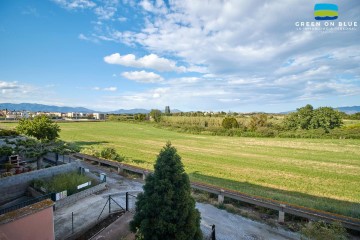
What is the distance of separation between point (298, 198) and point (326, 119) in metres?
52.2

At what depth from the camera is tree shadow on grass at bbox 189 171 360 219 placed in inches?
401

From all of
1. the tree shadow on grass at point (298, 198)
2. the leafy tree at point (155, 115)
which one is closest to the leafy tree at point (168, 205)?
the tree shadow on grass at point (298, 198)

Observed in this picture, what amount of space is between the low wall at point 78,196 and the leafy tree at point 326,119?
59.0m

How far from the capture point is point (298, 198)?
1288 cm

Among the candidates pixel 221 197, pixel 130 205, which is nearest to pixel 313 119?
pixel 221 197

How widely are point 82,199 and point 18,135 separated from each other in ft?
56.0

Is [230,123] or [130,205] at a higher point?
[230,123]

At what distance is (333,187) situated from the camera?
1570 centimetres

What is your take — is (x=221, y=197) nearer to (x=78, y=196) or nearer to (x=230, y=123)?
(x=78, y=196)

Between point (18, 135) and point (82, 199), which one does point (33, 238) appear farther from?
point (18, 135)

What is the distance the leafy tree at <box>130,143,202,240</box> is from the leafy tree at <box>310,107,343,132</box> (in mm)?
61057

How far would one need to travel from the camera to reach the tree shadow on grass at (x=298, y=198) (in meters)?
10.2

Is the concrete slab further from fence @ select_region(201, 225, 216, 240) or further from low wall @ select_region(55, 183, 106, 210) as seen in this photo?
low wall @ select_region(55, 183, 106, 210)

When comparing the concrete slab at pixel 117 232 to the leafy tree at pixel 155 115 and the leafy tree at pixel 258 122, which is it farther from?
the leafy tree at pixel 155 115
